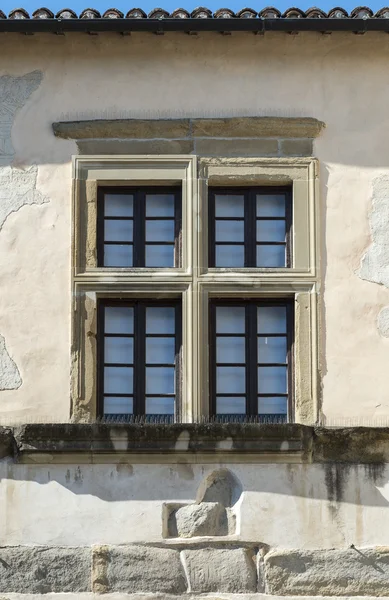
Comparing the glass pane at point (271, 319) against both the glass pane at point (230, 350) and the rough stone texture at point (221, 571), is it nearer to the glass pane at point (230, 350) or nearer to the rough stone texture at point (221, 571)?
the glass pane at point (230, 350)

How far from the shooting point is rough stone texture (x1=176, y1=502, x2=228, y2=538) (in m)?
10.3

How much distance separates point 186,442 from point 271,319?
3.52ft

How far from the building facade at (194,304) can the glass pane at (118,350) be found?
16 mm

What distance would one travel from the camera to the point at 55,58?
444 inches

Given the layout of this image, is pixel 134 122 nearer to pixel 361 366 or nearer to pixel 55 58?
pixel 55 58

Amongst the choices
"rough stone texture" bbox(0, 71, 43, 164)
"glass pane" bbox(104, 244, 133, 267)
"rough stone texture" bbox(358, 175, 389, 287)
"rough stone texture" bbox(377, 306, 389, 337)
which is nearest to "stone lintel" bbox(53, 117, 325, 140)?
"rough stone texture" bbox(0, 71, 43, 164)

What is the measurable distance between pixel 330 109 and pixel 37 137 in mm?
1862

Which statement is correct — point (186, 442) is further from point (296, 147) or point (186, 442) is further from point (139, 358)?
point (296, 147)

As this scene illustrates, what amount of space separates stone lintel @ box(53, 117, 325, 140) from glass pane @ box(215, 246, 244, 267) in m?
0.71

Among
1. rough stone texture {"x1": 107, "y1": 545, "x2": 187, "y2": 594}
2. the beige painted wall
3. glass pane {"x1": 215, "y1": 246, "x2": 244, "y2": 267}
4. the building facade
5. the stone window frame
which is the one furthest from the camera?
glass pane {"x1": 215, "y1": 246, "x2": 244, "y2": 267}

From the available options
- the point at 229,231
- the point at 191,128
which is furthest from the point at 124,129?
the point at 229,231

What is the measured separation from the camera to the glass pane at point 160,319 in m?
10.9

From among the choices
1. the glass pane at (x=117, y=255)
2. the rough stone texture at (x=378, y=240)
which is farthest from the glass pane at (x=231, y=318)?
the rough stone texture at (x=378, y=240)

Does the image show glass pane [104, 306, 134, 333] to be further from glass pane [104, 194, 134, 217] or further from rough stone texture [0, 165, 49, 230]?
rough stone texture [0, 165, 49, 230]
